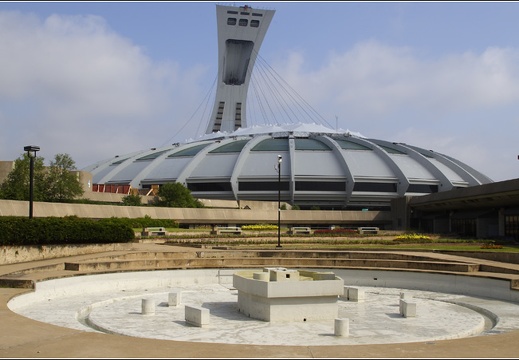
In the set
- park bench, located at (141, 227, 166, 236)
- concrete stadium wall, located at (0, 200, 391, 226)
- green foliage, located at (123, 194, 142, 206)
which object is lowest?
park bench, located at (141, 227, 166, 236)

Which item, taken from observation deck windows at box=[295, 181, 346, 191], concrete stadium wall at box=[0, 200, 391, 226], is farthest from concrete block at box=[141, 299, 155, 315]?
observation deck windows at box=[295, 181, 346, 191]

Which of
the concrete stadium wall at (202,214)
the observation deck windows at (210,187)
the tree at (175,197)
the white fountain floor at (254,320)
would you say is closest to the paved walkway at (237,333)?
the white fountain floor at (254,320)

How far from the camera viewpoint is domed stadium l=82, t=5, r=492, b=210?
67062 mm

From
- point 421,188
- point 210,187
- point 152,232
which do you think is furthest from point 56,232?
point 421,188

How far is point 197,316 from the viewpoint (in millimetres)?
13922

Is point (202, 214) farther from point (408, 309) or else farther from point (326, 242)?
point (408, 309)

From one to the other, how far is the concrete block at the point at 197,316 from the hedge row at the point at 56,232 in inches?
416

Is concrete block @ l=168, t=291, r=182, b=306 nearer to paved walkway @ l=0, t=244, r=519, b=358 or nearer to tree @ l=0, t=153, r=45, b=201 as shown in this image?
paved walkway @ l=0, t=244, r=519, b=358

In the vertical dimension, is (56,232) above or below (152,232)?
above

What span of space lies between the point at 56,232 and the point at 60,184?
1872 centimetres

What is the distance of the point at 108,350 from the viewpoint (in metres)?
9.40

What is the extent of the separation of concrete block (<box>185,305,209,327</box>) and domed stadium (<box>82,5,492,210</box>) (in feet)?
143

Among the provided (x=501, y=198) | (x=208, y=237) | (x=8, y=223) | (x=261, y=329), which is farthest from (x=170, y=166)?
(x=261, y=329)

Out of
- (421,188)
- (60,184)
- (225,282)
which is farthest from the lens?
(421,188)
